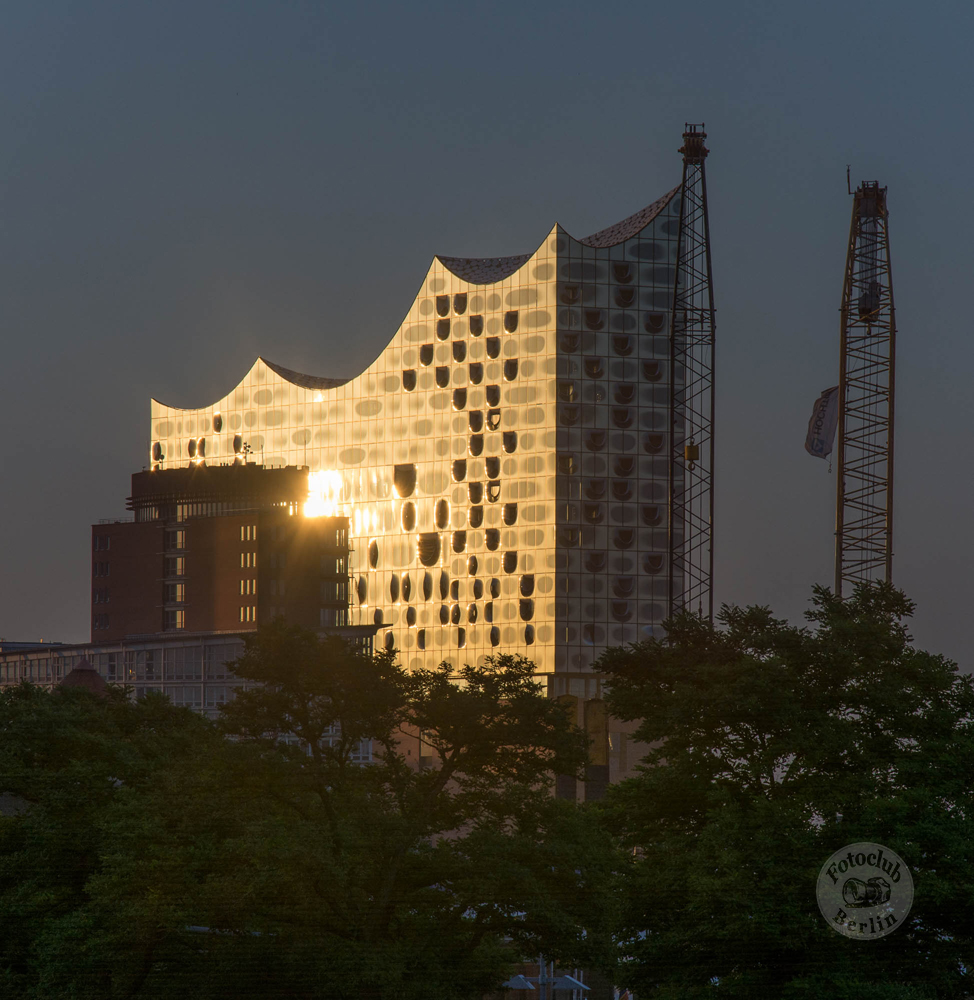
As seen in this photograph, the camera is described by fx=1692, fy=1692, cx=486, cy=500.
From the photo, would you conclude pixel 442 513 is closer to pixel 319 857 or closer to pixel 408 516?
pixel 408 516

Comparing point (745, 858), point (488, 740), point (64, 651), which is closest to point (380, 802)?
point (488, 740)

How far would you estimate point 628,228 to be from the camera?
12069 cm

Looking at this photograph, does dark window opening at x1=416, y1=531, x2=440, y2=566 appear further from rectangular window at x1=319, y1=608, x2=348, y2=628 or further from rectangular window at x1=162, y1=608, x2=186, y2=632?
rectangular window at x1=162, y1=608, x2=186, y2=632

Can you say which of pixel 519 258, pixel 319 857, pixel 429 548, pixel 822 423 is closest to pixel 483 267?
pixel 519 258

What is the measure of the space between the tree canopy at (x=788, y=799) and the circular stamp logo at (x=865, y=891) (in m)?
0.25

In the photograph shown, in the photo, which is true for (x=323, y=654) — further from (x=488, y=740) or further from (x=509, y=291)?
(x=509, y=291)

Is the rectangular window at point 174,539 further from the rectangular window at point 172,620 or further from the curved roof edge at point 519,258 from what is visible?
the curved roof edge at point 519,258

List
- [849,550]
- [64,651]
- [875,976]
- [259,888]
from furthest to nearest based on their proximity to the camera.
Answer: [64,651]
[849,550]
[259,888]
[875,976]

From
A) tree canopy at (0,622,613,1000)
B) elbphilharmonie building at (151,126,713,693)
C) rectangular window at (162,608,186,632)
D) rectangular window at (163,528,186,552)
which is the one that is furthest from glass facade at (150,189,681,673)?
tree canopy at (0,622,613,1000)

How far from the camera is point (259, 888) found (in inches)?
1531

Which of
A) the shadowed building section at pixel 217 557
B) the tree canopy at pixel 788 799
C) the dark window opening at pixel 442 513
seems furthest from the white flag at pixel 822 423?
the tree canopy at pixel 788 799

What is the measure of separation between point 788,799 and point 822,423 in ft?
190

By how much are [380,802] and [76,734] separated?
12.4 meters

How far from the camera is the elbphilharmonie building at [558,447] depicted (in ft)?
378
